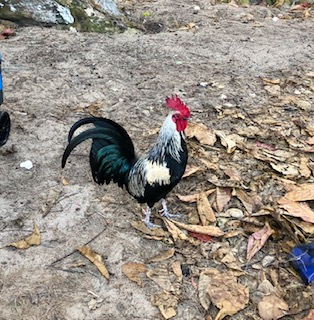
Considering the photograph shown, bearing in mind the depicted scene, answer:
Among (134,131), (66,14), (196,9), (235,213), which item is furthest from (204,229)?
(196,9)

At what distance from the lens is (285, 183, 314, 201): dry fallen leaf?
12.0 ft

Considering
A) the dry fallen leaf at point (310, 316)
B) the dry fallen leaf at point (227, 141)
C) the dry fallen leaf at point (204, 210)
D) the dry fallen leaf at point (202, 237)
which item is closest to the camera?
the dry fallen leaf at point (310, 316)

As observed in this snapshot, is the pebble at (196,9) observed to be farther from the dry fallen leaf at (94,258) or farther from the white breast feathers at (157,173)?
the dry fallen leaf at (94,258)

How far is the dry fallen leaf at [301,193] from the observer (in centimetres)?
366

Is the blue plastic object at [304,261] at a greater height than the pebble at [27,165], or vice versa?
the blue plastic object at [304,261]

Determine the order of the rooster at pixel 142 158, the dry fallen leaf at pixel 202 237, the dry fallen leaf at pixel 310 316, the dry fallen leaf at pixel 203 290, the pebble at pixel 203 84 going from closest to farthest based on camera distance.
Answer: the dry fallen leaf at pixel 310 316 < the dry fallen leaf at pixel 203 290 < the rooster at pixel 142 158 < the dry fallen leaf at pixel 202 237 < the pebble at pixel 203 84

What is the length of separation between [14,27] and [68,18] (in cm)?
76

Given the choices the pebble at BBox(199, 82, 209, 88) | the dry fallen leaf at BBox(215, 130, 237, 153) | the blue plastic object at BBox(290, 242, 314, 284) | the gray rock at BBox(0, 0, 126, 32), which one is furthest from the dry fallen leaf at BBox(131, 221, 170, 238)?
the gray rock at BBox(0, 0, 126, 32)

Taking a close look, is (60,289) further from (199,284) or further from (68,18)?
(68,18)

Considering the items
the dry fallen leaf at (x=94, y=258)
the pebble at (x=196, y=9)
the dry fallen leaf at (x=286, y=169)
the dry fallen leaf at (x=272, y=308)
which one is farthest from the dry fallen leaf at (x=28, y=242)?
the pebble at (x=196, y=9)

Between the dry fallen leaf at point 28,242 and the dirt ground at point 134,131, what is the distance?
0.12ft

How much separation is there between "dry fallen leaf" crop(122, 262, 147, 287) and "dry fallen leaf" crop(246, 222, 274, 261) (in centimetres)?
76

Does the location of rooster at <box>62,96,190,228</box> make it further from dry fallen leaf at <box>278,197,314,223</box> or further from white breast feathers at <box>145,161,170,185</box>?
dry fallen leaf at <box>278,197,314,223</box>

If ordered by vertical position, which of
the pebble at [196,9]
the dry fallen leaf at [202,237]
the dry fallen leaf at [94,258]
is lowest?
the dry fallen leaf at [202,237]
